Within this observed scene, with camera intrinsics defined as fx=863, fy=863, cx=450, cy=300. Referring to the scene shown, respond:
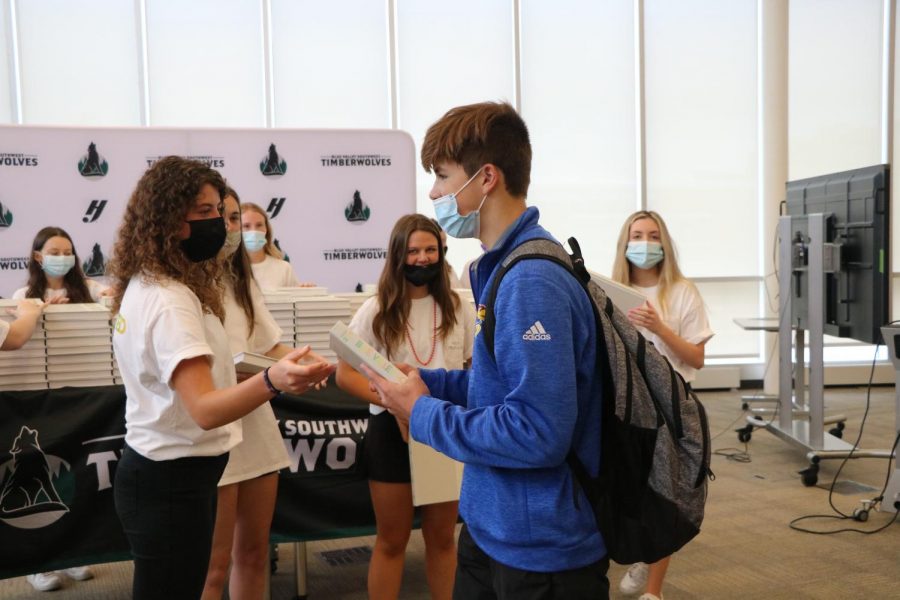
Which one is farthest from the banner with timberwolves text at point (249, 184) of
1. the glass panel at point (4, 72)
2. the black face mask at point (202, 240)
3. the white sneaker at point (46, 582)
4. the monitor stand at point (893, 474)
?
the black face mask at point (202, 240)

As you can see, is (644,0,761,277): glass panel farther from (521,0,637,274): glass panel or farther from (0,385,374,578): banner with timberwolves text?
(0,385,374,578): banner with timberwolves text

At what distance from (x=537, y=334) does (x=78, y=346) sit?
7.32 ft

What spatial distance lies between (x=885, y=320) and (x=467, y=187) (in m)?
3.93

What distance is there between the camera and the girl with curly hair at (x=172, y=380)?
1.82m

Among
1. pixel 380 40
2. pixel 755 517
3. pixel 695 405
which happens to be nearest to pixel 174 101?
pixel 380 40

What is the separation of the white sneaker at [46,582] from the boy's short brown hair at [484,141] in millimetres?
3040

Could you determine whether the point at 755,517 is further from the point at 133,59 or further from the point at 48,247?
the point at 133,59

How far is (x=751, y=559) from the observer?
395cm

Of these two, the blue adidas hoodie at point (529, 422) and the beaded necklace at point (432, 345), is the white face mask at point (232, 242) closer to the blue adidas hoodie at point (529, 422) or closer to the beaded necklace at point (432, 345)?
the beaded necklace at point (432, 345)

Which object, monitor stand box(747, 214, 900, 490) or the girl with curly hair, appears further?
monitor stand box(747, 214, 900, 490)

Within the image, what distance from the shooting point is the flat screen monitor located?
4730mm

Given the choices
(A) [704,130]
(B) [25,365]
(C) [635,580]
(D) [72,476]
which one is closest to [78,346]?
(B) [25,365]

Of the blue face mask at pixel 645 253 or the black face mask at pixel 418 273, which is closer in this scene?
the black face mask at pixel 418 273

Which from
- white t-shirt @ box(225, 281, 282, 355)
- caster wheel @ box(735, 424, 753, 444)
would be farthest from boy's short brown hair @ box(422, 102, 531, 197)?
caster wheel @ box(735, 424, 753, 444)
